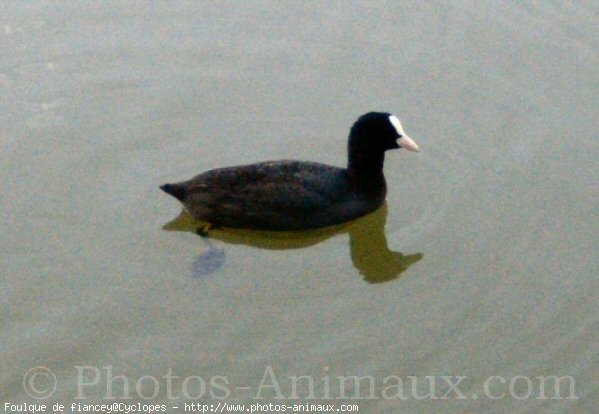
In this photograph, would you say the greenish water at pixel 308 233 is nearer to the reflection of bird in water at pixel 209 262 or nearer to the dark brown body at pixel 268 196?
the reflection of bird in water at pixel 209 262

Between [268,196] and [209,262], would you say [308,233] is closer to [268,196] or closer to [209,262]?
[268,196]

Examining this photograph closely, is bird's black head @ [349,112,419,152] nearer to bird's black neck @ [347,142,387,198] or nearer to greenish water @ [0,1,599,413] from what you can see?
bird's black neck @ [347,142,387,198]

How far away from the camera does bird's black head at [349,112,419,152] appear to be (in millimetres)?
8047

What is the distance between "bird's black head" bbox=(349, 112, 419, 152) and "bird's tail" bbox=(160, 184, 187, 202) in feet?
4.01

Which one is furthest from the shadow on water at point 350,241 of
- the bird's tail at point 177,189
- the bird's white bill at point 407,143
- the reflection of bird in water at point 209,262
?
the bird's white bill at point 407,143

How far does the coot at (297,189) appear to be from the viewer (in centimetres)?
778

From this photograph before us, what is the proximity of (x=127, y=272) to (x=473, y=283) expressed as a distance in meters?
2.24

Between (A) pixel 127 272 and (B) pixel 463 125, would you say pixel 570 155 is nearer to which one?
(B) pixel 463 125

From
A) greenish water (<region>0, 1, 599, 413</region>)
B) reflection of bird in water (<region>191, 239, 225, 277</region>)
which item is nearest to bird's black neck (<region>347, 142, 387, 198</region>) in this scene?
greenish water (<region>0, 1, 599, 413</region>)

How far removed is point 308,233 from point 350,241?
32 cm

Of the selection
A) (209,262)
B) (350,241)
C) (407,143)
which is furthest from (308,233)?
(407,143)

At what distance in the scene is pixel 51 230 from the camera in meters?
7.73

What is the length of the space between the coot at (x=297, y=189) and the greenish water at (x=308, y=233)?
0.56 feet

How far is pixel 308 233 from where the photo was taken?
794cm
